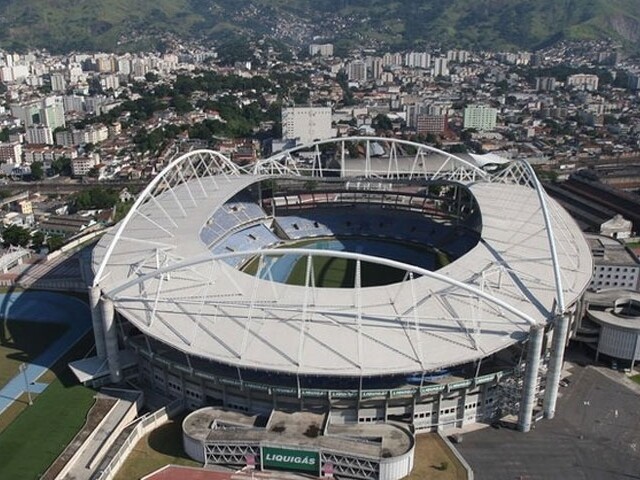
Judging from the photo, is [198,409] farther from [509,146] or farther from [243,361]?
[509,146]

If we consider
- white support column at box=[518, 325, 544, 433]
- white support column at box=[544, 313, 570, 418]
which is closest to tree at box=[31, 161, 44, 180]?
white support column at box=[518, 325, 544, 433]

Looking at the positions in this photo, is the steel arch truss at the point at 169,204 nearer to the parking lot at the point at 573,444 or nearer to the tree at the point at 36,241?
the tree at the point at 36,241

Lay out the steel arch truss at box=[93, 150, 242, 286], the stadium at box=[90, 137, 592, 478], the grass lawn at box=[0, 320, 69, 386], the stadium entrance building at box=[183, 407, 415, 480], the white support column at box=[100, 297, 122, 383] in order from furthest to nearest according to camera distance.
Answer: the steel arch truss at box=[93, 150, 242, 286] → the grass lawn at box=[0, 320, 69, 386] → the white support column at box=[100, 297, 122, 383] → the stadium at box=[90, 137, 592, 478] → the stadium entrance building at box=[183, 407, 415, 480]

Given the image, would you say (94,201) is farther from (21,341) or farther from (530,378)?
(530,378)

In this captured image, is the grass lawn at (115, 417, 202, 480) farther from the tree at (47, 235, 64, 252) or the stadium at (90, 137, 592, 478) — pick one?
the tree at (47, 235, 64, 252)

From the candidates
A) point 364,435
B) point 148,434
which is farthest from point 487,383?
point 148,434

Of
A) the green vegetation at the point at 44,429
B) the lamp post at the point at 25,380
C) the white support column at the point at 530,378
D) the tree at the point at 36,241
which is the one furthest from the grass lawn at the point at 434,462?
the tree at the point at 36,241
